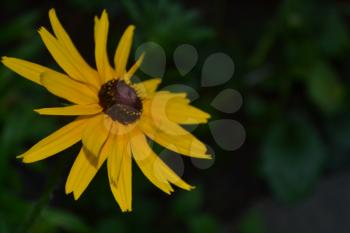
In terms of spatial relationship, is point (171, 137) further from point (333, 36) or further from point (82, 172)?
point (333, 36)

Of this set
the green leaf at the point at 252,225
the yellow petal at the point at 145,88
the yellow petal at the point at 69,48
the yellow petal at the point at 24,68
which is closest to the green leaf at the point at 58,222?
the green leaf at the point at 252,225

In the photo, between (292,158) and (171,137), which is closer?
(171,137)

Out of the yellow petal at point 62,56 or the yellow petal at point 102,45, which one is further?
the yellow petal at point 102,45

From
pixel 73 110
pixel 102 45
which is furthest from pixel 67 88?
pixel 102 45

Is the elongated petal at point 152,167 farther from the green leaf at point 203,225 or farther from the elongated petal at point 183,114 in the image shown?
the green leaf at point 203,225

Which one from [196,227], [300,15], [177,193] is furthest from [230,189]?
[300,15]

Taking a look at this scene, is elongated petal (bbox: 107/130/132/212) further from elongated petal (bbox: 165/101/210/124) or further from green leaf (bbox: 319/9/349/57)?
green leaf (bbox: 319/9/349/57)

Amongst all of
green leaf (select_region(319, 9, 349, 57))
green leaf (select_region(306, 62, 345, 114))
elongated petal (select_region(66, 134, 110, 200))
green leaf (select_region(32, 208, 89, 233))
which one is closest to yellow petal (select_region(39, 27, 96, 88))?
elongated petal (select_region(66, 134, 110, 200))
